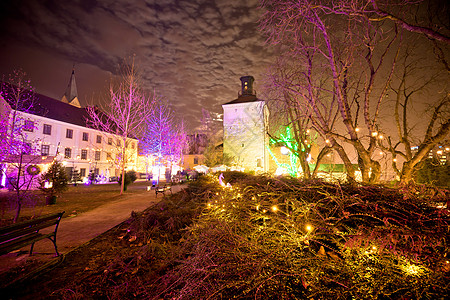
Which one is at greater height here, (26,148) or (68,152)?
(68,152)

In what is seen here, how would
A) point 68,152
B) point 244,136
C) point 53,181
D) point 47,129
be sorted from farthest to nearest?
1. point 244,136
2. point 68,152
3. point 47,129
4. point 53,181

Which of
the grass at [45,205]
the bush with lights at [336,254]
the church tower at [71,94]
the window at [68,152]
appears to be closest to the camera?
the bush with lights at [336,254]

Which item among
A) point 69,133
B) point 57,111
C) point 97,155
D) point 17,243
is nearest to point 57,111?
point 57,111

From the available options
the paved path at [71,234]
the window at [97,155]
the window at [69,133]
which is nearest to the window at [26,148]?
the paved path at [71,234]

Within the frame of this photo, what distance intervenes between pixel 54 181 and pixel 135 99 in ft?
25.5

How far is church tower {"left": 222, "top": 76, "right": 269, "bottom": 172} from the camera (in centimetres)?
3437

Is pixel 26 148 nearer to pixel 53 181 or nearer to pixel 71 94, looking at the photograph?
pixel 53 181

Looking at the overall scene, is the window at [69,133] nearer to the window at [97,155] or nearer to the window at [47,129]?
the window at [47,129]

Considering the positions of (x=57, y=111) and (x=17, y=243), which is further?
(x=57, y=111)

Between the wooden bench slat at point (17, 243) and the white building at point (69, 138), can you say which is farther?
the white building at point (69, 138)

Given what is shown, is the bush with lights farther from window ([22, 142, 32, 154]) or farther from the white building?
A: the white building

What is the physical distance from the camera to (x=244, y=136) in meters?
36.1

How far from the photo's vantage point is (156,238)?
15.4ft

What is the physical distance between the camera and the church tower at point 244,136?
34369mm
